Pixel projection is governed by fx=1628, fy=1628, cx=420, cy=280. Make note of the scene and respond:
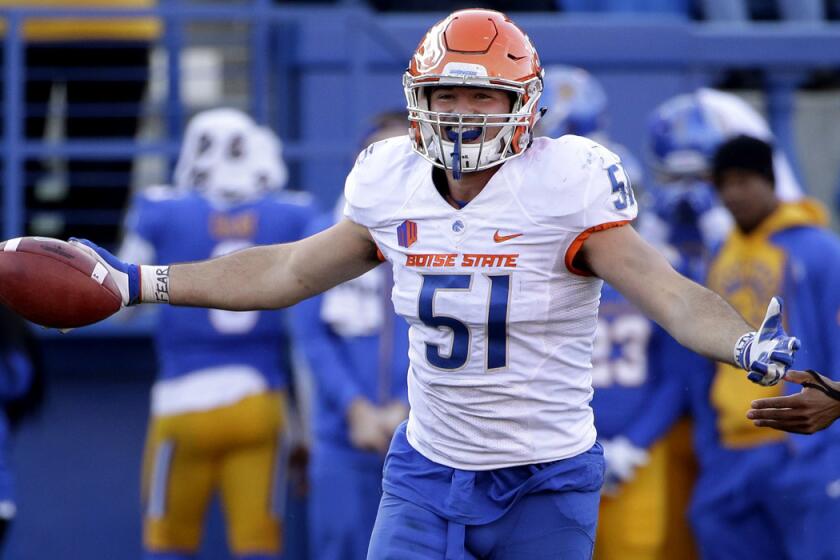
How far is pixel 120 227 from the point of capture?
25.3 ft

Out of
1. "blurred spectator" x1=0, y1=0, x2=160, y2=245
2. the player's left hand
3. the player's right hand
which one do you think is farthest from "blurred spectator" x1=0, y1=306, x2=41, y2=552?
the player's left hand

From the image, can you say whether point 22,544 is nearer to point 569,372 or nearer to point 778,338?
point 569,372

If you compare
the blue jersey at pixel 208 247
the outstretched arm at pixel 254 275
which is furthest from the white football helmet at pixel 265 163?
the outstretched arm at pixel 254 275

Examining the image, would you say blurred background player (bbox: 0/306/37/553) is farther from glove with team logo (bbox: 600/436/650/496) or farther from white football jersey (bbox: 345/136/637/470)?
white football jersey (bbox: 345/136/637/470)

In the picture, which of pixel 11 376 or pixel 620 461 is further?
pixel 11 376

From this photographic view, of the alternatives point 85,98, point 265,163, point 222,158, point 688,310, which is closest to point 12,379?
point 222,158

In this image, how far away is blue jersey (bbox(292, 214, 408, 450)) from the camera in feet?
20.3

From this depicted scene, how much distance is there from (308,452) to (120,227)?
1503 mm

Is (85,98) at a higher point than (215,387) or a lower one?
higher

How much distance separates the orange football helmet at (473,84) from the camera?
3.79 m

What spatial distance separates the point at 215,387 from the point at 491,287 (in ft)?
9.64

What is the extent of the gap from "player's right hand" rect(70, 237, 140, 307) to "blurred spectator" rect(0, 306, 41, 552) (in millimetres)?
2357

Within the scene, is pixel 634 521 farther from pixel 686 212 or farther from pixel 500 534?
pixel 500 534

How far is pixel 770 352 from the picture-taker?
3354 millimetres
